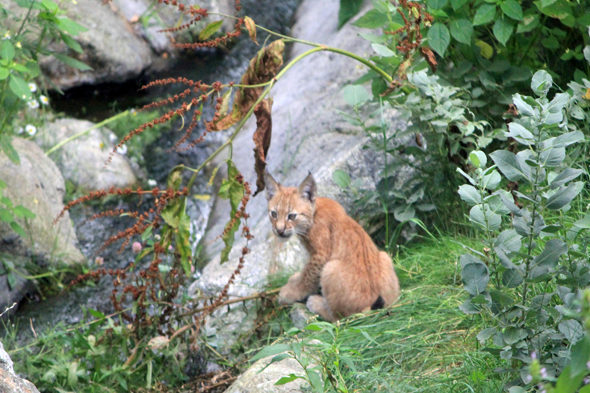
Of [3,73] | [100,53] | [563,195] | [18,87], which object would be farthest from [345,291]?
[100,53]

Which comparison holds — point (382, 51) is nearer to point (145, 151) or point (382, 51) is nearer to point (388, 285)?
point (388, 285)

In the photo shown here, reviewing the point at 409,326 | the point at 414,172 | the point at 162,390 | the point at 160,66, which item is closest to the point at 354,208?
the point at 414,172

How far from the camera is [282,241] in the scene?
433 centimetres

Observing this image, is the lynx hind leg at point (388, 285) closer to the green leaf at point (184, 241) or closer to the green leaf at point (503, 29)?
the green leaf at point (184, 241)

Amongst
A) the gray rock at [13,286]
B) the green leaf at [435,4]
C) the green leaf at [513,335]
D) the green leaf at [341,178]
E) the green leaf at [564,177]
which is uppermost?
the green leaf at [435,4]

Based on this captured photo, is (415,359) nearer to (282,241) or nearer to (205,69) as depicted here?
(282,241)

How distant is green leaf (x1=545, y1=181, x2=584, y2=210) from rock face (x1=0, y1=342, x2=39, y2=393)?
1.88 metres

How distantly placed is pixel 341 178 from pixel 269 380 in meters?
1.83

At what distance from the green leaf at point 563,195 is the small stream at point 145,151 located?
2.90 m

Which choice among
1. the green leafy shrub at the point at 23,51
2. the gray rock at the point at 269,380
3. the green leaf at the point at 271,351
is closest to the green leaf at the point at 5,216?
the green leafy shrub at the point at 23,51

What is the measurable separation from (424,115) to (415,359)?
59.0 inches

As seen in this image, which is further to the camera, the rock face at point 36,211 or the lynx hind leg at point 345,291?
the rock face at point 36,211

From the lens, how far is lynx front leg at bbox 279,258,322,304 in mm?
3740

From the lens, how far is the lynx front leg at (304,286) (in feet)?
12.3
